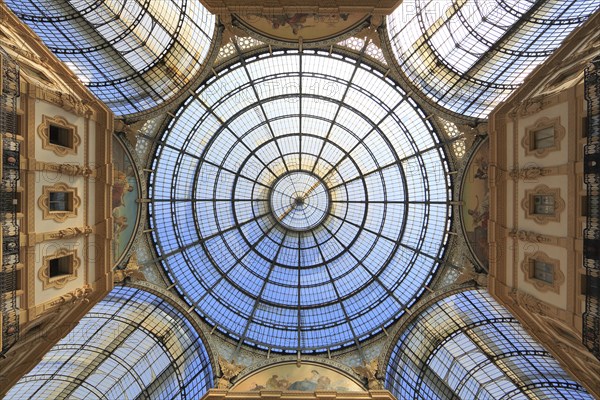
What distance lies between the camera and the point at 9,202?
1294cm

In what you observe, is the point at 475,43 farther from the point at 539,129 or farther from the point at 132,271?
the point at 132,271

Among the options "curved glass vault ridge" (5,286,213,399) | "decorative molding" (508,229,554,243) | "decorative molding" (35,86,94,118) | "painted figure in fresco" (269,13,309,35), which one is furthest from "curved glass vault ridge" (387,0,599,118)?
"curved glass vault ridge" (5,286,213,399)

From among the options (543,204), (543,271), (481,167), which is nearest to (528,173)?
(543,204)

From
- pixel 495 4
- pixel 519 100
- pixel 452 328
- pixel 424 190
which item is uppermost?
pixel 495 4

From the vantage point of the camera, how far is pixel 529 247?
16250mm

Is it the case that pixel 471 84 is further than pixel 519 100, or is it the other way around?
pixel 471 84

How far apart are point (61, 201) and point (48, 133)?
9.08 feet

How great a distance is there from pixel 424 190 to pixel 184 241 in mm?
16093

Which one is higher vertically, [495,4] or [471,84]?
[495,4]

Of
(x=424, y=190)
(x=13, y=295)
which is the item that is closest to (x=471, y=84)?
(x=424, y=190)

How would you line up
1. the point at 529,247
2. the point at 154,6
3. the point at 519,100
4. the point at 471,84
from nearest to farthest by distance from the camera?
the point at 529,247 < the point at 519,100 < the point at 154,6 < the point at 471,84

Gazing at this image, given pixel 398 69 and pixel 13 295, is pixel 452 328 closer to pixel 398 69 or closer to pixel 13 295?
pixel 398 69

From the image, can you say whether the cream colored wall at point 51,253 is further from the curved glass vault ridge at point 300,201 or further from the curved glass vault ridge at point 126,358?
the curved glass vault ridge at point 300,201

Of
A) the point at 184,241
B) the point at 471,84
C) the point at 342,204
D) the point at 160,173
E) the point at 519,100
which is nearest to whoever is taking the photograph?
the point at 519,100
